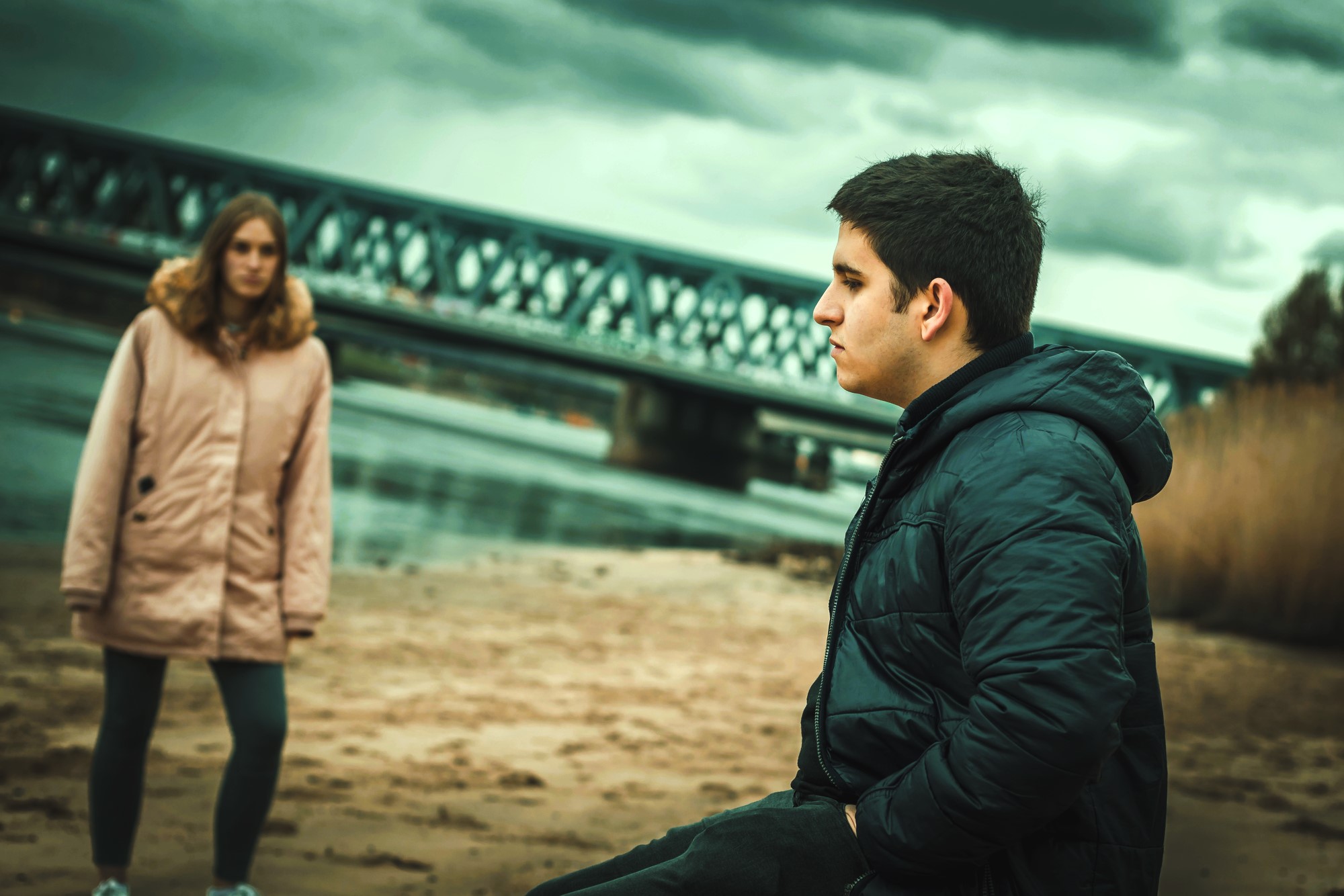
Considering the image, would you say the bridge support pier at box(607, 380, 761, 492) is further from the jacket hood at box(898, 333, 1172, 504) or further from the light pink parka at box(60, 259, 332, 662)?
the jacket hood at box(898, 333, 1172, 504)

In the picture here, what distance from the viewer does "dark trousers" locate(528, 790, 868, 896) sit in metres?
1.51

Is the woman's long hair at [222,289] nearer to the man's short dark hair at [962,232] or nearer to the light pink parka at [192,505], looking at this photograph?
the light pink parka at [192,505]

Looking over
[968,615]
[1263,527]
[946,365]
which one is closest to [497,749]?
[946,365]

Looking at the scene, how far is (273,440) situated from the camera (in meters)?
3.36

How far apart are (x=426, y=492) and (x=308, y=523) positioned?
48.9ft

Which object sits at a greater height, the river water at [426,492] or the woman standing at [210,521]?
the woman standing at [210,521]

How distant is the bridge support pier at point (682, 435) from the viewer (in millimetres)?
52312

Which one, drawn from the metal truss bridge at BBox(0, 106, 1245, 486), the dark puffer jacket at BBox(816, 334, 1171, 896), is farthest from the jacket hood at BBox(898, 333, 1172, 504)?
the metal truss bridge at BBox(0, 106, 1245, 486)

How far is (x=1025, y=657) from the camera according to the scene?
137cm

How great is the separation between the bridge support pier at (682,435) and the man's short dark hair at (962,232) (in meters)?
48.6

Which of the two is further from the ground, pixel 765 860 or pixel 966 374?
pixel 966 374

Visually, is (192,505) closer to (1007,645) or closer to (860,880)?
(860,880)

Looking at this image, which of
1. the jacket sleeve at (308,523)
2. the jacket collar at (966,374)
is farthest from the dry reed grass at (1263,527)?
the jacket collar at (966,374)

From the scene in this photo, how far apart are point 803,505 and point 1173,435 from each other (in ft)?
104
